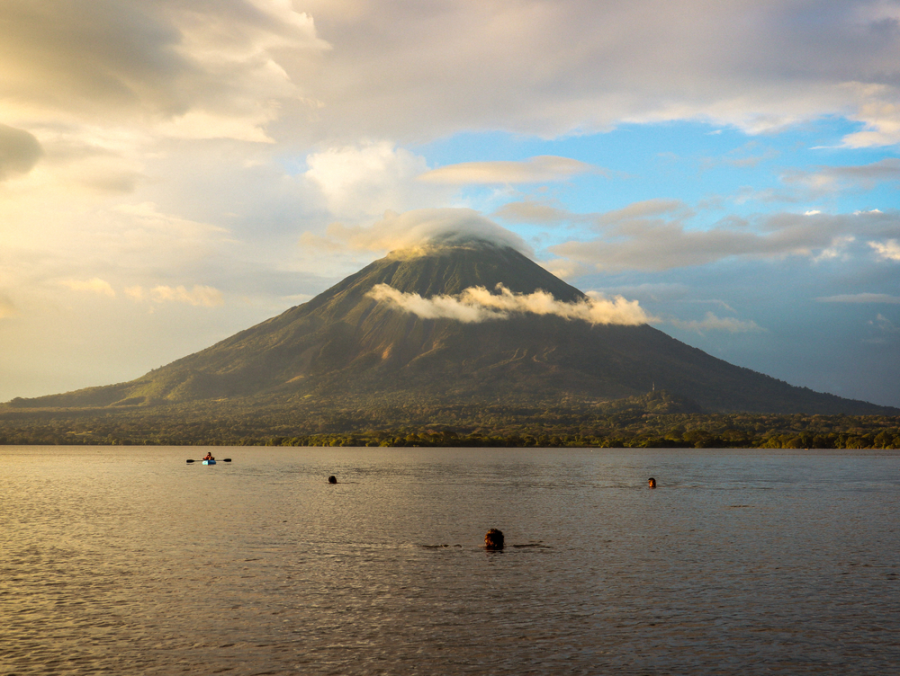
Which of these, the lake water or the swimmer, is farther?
the swimmer

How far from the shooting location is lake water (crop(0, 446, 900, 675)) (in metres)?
22.9

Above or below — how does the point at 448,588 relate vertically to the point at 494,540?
below

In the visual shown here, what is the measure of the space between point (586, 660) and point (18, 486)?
305 feet

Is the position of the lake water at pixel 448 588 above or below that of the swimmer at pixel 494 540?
below

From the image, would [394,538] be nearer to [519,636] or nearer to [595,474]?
[519,636]

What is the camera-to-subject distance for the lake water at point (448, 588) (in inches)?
900

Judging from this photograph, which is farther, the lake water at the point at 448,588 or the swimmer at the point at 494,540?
the swimmer at the point at 494,540

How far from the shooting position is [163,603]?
29578 mm

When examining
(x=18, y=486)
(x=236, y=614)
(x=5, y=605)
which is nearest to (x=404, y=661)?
(x=236, y=614)

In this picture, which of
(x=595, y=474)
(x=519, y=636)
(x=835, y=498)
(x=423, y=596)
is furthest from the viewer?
(x=595, y=474)

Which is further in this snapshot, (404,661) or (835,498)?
(835,498)

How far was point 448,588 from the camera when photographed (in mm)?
32750

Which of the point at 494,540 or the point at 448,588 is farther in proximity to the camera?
the point at 494,540

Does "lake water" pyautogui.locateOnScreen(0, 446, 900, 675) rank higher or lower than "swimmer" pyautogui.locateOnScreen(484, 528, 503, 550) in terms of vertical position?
lower
